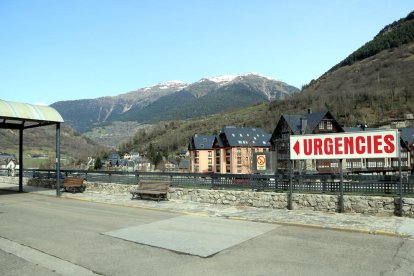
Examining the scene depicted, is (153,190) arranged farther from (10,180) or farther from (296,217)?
(10,180)

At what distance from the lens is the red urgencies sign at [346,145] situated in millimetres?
12688

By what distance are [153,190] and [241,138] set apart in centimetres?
8354

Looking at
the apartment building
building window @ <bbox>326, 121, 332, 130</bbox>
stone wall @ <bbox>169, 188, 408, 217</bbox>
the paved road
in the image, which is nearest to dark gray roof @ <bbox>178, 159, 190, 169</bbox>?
the apartment building

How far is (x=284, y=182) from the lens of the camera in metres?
15.5

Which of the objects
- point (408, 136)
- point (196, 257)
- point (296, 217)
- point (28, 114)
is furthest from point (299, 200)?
point (408, 136)

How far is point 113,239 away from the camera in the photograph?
9922mm

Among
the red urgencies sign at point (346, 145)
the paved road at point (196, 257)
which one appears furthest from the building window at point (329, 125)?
the paved road at point (196, 257)

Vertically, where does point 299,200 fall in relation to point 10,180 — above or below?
below

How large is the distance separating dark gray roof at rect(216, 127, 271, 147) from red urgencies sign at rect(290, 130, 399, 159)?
83.5 metres

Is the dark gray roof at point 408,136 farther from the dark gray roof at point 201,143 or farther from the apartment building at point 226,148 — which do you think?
the dark gray roof at point 201,143

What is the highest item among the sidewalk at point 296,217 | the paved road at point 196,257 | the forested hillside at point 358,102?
the forested hillside at point 358,102

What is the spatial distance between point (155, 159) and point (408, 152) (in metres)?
75.5

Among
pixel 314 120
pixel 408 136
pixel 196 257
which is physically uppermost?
pixel 314 120

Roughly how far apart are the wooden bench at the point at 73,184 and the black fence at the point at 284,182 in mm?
1768
